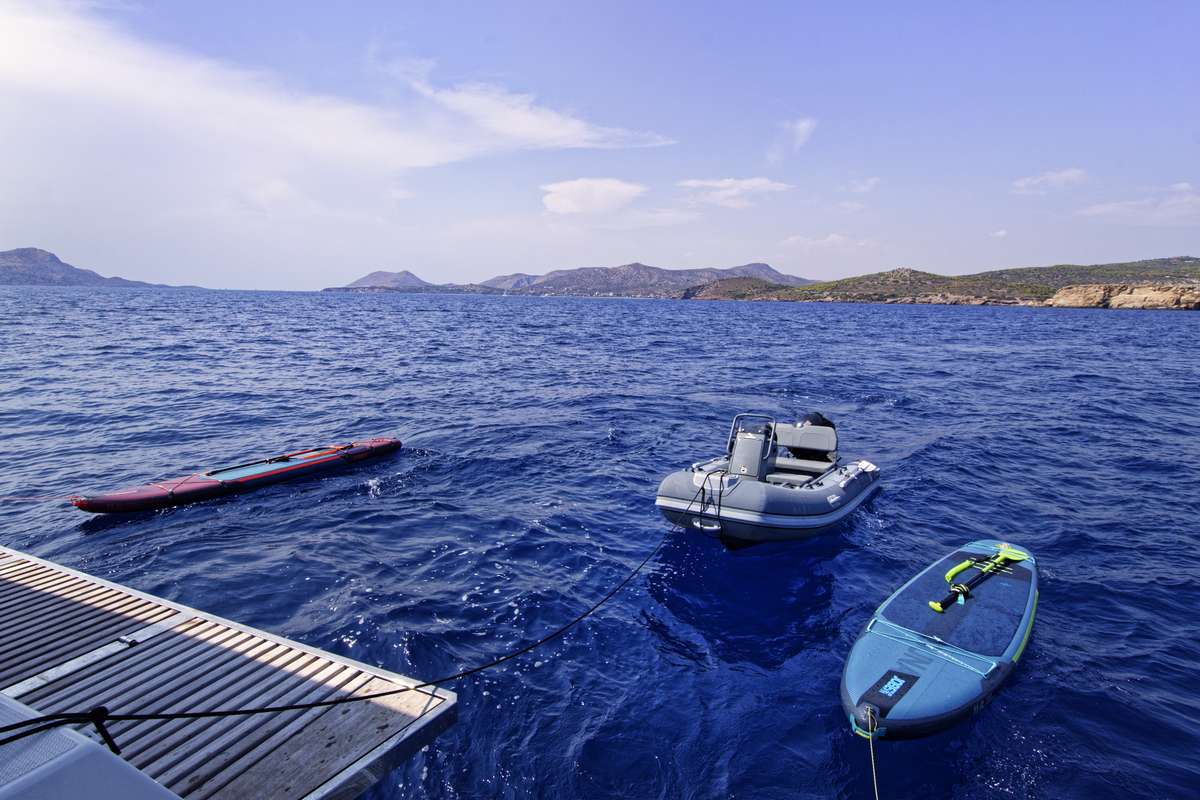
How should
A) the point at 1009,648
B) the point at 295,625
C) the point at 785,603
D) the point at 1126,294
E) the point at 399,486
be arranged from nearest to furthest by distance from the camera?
the point at 1009,648 < the point at 295,625 < the point at 785,603 < the point at 399,486 < the point at 1126,294

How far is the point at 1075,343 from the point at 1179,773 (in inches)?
2325

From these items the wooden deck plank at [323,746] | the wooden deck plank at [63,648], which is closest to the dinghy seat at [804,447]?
the wooden deck plank at [323,746]

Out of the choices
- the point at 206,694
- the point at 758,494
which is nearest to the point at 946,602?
the point at 758,494

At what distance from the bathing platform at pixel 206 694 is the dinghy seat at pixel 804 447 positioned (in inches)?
435

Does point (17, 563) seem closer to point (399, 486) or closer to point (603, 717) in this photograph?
point (399, 486)

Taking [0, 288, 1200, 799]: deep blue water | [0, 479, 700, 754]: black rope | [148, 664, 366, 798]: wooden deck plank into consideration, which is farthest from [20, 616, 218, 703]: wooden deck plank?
[0, 288, 1200, 799]: deep blue water

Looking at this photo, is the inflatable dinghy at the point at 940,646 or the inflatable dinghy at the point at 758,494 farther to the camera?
the inflatable dinghy at the point at 758,494

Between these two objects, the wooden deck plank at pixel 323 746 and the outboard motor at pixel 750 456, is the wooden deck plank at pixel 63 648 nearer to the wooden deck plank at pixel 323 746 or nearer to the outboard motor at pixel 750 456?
the wooden deck plank at pixel 323 746

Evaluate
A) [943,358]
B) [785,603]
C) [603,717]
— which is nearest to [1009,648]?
[785,603]

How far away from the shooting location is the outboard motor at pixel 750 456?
1258 cm

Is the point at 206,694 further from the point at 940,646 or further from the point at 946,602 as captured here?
the point at 946,602

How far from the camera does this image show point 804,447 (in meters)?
15.4

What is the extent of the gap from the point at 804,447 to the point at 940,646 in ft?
24.9

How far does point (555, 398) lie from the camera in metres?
25.5
